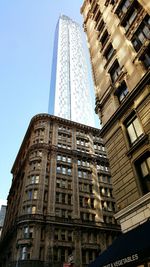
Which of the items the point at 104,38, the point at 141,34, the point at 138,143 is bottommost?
the point at 138,143

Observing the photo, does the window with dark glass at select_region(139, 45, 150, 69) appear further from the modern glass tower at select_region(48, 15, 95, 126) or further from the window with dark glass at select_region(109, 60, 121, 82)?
the modern glass tower at select_region(48, 15, 95, 126)

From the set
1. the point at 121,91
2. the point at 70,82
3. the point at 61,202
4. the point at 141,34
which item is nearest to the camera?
the point at 141,34

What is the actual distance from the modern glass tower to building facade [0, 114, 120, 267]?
4947cm

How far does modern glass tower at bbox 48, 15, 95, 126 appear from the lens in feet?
376

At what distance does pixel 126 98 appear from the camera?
624 inches

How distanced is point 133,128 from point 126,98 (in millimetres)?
2192

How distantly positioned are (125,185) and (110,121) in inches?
208

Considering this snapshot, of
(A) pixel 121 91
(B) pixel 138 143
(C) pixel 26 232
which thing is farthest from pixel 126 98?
(C) pixel 26 232

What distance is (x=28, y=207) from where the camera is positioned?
42688 mm

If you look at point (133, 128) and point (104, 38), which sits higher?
point (104, 38)

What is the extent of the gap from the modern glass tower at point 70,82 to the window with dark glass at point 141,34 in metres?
89.2

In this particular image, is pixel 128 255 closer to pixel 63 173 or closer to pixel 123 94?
pixel 123 94

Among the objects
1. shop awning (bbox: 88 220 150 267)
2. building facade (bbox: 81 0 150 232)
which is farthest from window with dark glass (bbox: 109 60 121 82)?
shop awning (bbox: 88 220 150 267)

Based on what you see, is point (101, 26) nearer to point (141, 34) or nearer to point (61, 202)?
point (141, 34)
